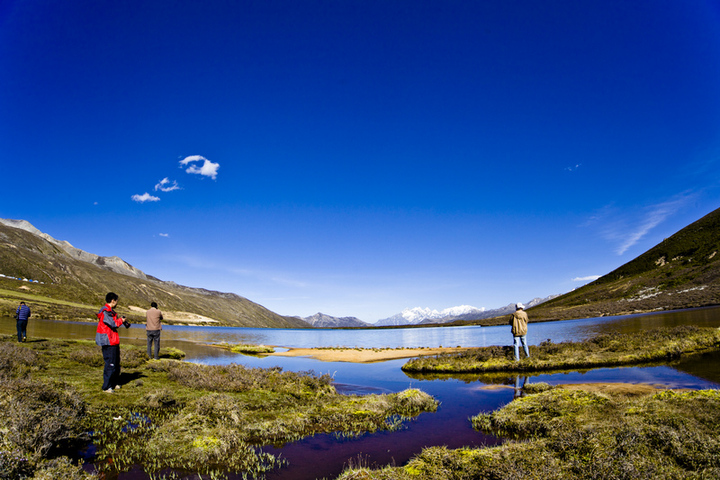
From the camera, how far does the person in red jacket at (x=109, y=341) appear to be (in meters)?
11.2

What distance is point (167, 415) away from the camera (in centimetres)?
985

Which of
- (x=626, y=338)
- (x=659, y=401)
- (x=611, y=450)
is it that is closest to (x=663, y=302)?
(x=626, y=338)

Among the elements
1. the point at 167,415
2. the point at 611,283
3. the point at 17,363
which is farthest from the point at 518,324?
the point at 611,283

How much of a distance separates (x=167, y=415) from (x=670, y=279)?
424 feet

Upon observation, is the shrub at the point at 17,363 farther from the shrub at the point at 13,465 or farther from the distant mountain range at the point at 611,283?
the distant mountain range at the point at 611,283

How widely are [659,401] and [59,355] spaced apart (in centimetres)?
2472

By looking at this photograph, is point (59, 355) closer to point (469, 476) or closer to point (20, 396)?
point (20, 396)

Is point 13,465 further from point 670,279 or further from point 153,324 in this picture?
point 670,279

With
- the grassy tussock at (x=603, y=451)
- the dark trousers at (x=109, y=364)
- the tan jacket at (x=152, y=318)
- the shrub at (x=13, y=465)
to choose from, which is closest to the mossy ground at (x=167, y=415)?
the shrub at (x=13, y=465)

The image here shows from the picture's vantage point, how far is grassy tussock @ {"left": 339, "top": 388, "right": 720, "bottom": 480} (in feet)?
17.1

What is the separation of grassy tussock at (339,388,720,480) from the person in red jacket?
391 inches

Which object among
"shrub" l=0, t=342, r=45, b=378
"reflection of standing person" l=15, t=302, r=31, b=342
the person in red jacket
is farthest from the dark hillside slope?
"reflection of standing person" l=15, t=302, r=31, b=342

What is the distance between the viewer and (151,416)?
9805 mm

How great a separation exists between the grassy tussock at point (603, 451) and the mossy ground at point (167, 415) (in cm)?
367
